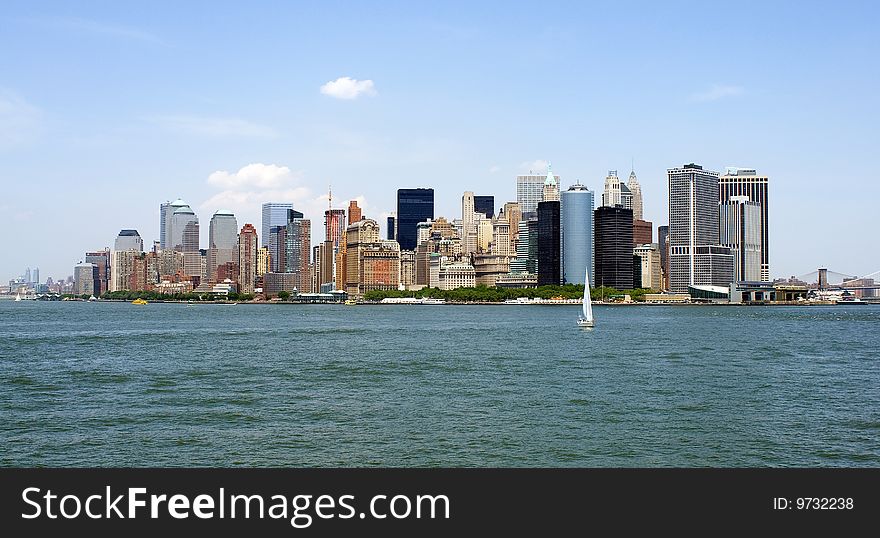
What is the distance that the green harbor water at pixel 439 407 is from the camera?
2475 cm

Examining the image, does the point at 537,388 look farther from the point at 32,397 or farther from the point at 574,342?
the point at 574,342

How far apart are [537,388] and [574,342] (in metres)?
36.8

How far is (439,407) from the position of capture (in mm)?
33688

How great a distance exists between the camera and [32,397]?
121 ft

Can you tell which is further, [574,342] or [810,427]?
[574,342]

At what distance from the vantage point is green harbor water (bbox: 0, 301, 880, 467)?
24750 mm
